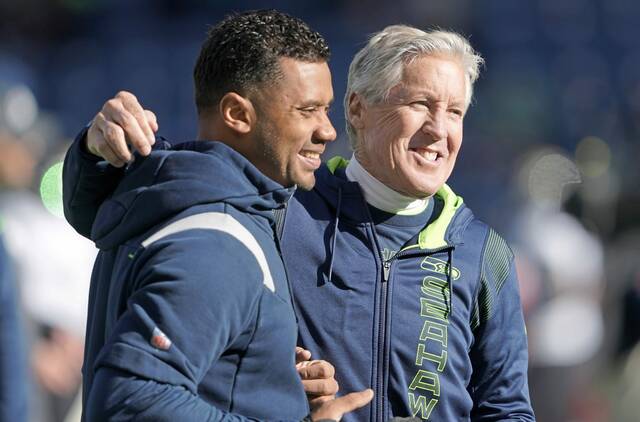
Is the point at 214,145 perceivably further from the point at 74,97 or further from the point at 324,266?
the point at 74,97

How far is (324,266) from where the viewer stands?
112 inches

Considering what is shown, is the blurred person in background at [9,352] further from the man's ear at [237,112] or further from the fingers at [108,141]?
the man's ear at [237,112]

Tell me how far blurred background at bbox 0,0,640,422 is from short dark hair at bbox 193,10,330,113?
86 cm

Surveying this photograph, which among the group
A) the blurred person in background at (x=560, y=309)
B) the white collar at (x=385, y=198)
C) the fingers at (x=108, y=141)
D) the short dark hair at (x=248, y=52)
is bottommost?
the blurred person in background at (x=560, y=309)

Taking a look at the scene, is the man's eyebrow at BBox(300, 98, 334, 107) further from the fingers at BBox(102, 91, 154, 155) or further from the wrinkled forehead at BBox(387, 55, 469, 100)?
the wrinkled forehead at BBox(387, 55, 469, 100)

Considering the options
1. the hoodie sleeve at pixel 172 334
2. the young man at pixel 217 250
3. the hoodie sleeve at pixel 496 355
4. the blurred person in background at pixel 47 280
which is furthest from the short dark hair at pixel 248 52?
the blurred person in background at pixel 47 280

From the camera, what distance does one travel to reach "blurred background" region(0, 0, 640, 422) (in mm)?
5078

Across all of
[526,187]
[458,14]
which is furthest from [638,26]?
[526,187]

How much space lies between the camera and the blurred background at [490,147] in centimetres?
508

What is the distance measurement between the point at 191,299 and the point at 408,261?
0.89 meters

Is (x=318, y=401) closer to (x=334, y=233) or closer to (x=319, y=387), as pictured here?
(x=319, y=387)

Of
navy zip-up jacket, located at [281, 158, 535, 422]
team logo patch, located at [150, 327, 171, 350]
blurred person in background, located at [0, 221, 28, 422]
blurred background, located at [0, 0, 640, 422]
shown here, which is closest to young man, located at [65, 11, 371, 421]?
team logo patch, located at [150, 327, 171, 350]

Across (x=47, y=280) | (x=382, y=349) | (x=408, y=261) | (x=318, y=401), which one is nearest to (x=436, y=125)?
(x=408, y=261)

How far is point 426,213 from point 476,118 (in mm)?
7704
